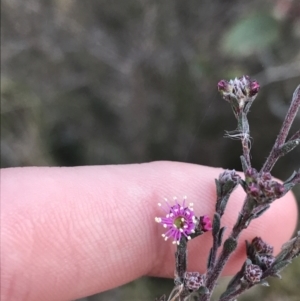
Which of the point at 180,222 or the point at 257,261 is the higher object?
the point at 180,222

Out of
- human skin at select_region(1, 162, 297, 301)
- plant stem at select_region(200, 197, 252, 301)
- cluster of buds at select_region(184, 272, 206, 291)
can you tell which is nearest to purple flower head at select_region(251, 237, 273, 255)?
plant stem at select_region(200, 197, 252, 301)

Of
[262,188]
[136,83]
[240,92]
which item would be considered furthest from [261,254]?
[136,83]

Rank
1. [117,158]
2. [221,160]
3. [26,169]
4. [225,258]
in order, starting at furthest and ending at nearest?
[117,158], [221,160], [26,169], [225,258]

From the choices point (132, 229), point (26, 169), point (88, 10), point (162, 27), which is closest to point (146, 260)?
point (132, 229)

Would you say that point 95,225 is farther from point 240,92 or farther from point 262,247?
point 240,92

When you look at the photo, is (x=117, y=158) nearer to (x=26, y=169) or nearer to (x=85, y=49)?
(x=85, y=49)

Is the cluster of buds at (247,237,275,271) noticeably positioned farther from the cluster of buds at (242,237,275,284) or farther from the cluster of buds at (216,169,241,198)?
the cluster of buds at (216,169,241,198)

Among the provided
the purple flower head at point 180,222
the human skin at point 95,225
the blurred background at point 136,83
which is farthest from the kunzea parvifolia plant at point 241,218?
the blurred background at point 136,83
